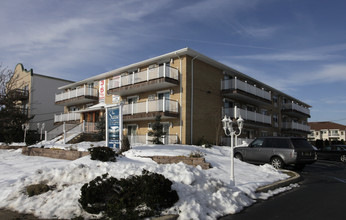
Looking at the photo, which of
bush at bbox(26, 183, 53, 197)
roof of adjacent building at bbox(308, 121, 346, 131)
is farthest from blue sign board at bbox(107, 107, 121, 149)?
roof of adjacent building at bbox(308, 121, 346, 131)

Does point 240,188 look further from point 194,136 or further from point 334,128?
point 334,128

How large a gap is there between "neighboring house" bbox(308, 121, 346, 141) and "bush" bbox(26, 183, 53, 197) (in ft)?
228

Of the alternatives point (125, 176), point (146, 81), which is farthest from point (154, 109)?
point (125, 176)

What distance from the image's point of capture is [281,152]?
43.7 feet

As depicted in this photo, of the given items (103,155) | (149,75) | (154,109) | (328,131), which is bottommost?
(103,155)

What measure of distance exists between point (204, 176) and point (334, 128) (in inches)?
2775

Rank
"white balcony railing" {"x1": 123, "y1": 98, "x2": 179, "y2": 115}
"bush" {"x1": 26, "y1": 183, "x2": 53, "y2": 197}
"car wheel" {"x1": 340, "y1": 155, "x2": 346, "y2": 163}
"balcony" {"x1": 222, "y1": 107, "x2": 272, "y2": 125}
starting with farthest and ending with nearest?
1. "balcony" {"x1": 222, "y1": 107, "x2": 272, "y2": 125}
2. "car wheel" {"x1": 340, "y1": 155, "x2": 346, "y2": 163}
3. "white balcony railing" {"x1": 123, "y1": 98, "x2": 179, "y2": 115}
4. "bush" {"x1": 26, "y1": 183, "x2": 53, "y2": 197}

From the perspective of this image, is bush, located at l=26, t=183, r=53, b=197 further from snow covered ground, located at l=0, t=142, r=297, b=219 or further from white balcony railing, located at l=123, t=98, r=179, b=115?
white balcony railing, located at l=123, t=98, r=179, b=115

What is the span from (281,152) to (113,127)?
8281 millimetres

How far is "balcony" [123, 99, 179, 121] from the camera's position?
19625 mm

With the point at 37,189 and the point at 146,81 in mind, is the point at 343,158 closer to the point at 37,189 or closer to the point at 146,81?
the point at 146,81

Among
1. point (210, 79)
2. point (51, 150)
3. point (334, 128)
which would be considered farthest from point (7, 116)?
point (334, 128)

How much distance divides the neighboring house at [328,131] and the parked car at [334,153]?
1896 inches

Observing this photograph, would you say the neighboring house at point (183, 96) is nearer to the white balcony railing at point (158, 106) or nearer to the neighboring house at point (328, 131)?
the white balcony railing at point (158, 106)
